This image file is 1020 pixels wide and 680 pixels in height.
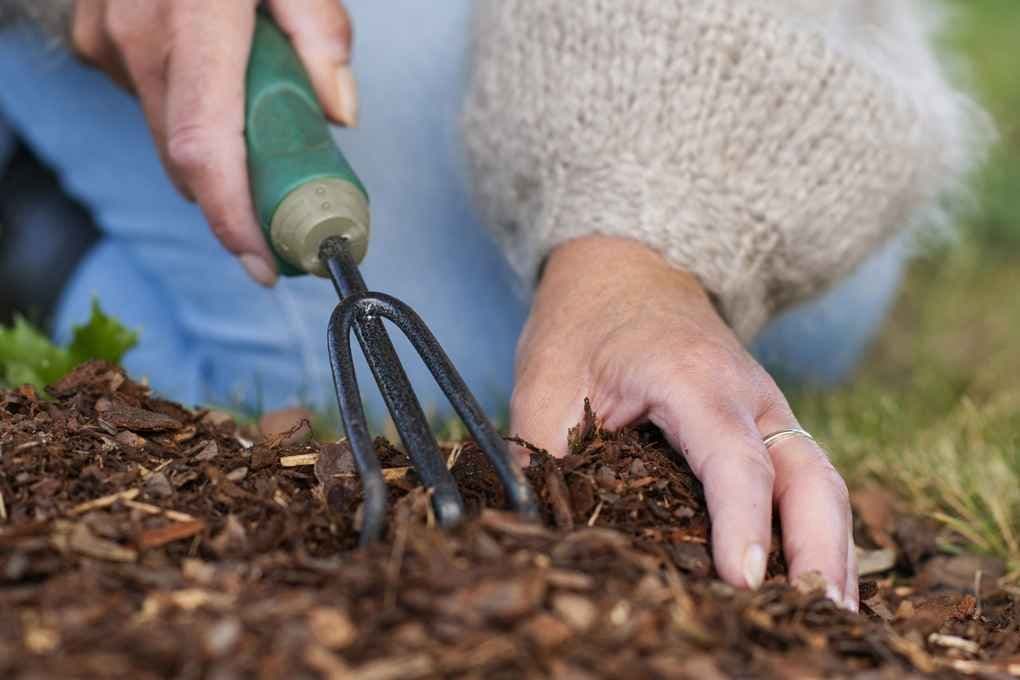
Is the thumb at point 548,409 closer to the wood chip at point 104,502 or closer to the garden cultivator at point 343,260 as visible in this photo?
the garden cultivator at point 343,260

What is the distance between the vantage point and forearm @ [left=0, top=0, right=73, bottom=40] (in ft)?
6.09

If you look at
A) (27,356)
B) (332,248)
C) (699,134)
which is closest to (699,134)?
(699,134)

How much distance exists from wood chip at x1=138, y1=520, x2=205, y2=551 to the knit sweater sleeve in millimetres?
813

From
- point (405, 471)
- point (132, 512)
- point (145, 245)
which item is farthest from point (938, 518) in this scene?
point (145, 245)

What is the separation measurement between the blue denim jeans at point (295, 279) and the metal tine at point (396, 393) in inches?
37.1

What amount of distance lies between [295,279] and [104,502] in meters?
1.29

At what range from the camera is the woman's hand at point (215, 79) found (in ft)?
4.72

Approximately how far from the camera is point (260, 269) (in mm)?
1510

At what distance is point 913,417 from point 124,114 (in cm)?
173

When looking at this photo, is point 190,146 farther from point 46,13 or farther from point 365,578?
point 365,578

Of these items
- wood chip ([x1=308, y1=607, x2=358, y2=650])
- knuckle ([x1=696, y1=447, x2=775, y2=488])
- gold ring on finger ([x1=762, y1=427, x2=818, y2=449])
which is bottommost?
wood chip ([x1=308, y1=607, x2=358, y2=650])

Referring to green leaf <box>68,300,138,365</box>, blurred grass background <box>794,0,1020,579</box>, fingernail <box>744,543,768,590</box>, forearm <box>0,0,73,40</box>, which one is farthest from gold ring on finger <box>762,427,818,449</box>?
forearm <box>0,0,73,40</box>

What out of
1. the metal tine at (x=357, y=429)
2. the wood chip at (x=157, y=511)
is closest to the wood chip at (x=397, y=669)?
the metal tine at (x=357, y=429)

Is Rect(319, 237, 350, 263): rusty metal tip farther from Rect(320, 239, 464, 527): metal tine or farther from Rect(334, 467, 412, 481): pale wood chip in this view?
Rect(334, 467, 412, 481): pale wood chip
